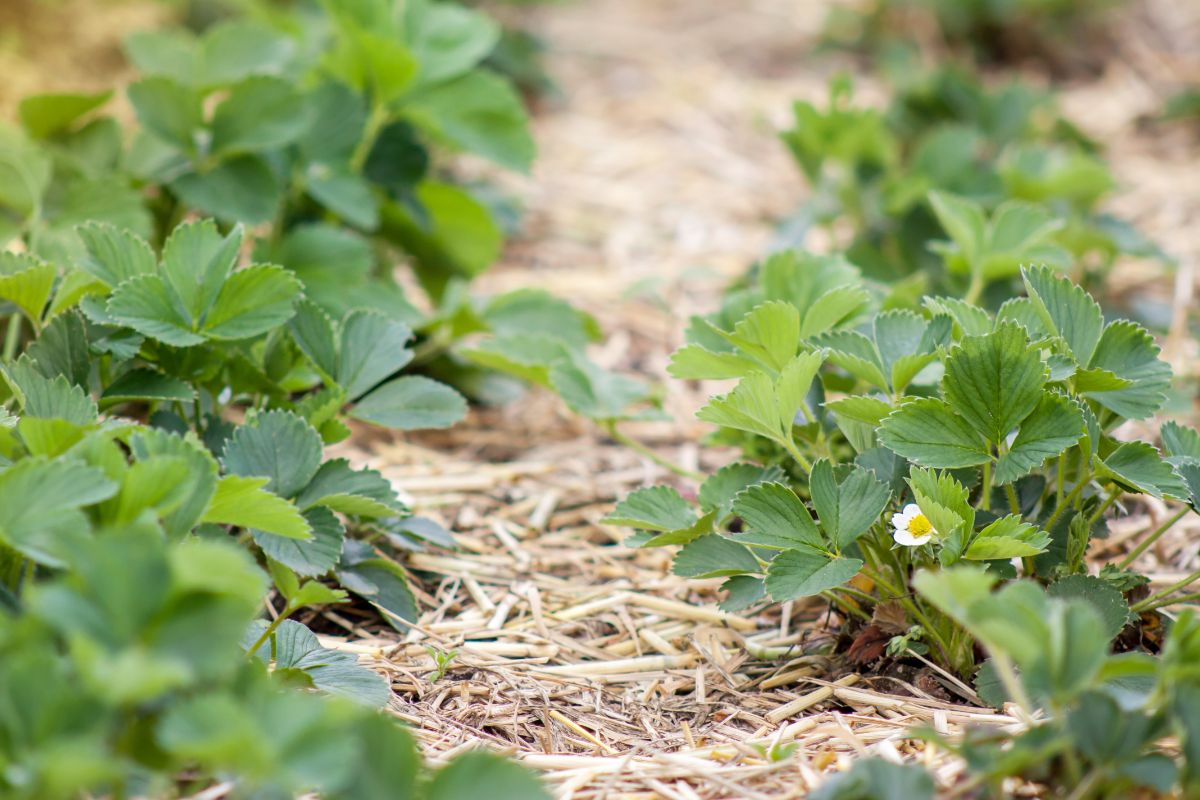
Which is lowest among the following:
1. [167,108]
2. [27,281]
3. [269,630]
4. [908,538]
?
[269,630]

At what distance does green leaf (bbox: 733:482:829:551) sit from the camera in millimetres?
984

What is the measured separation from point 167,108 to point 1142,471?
1.23m

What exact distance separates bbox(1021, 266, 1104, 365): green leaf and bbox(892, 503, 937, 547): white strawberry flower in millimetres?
211

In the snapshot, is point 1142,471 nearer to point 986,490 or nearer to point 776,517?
point 986,490

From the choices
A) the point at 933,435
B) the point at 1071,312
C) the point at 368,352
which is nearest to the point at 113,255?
the point at 368,352

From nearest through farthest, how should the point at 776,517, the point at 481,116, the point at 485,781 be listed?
1. the point at 485,781
2. the point at 776,517
3. the point at 481,116

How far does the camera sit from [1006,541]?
0.90 meters

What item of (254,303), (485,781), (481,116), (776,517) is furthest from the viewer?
(481,116)

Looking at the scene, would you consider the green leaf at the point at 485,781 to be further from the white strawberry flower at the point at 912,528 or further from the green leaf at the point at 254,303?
the green leaf at the point at 254,303

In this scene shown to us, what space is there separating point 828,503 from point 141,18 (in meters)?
2.27

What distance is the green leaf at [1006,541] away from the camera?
91cm

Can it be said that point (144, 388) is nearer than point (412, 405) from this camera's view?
Yes

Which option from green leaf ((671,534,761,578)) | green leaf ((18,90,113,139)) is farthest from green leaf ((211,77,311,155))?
green leaf ((671,534,761,578))

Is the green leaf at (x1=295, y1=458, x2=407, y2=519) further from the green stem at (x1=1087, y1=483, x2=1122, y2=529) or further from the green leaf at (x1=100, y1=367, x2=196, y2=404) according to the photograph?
the green stem at (x1=1087, y1=483, x2=1122, y2=529)
